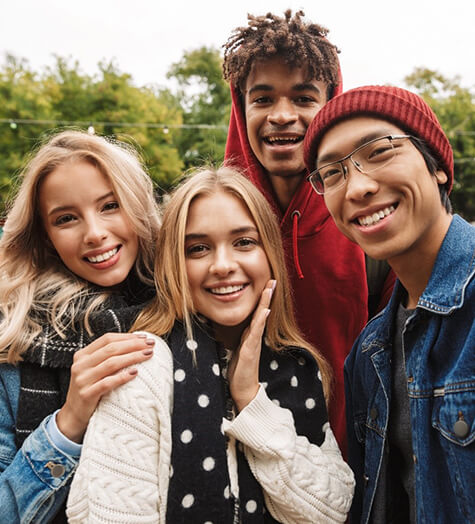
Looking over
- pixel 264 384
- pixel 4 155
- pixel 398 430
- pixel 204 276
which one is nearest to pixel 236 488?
pixel 264 384

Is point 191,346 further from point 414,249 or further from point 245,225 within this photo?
point 414,249

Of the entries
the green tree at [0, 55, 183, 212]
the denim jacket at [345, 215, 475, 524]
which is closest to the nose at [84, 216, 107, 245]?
the denim jacket at [345, 215, 475, 524]

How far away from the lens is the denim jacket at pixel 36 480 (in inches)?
68.3

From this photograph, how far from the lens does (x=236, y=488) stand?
1792 mm

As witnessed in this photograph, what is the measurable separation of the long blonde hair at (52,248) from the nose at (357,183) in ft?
3.51

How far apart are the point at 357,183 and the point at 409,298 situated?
2.03 feet

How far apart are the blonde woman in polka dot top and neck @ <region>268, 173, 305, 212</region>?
0.56 meters

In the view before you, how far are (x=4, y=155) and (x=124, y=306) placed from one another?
16263mm

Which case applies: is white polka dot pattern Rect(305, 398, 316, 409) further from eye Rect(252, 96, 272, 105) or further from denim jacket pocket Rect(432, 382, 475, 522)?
eye Rect(252, 96, 272, 105)

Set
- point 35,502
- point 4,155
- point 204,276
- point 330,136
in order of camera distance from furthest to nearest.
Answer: point 4,155, point 204,276, point 330,136, point 35,502

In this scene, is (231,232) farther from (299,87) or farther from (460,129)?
(460,129)

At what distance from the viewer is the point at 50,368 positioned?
1942 mm

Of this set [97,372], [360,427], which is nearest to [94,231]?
[97,372]

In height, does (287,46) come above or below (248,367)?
above
